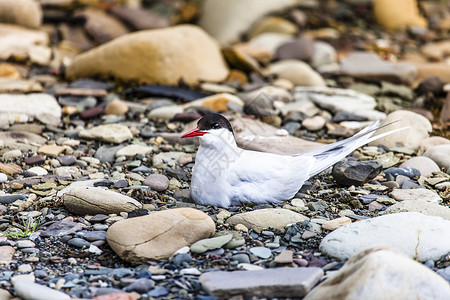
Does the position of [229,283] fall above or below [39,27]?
above

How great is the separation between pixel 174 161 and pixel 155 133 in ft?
2.71

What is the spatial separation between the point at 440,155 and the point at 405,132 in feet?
1.95

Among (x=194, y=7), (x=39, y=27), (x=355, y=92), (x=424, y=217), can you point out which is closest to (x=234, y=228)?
(x=424, y=217)

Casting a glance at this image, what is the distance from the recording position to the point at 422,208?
14.1 ft

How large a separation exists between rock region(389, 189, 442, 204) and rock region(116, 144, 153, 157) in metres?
2.37

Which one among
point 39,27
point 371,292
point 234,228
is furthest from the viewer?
point 39,27

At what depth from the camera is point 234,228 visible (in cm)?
410

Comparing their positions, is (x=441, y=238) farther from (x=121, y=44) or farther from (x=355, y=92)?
(x=121, y=44)

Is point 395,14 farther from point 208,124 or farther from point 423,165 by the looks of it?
point 208,124

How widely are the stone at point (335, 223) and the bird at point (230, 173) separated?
0.52 m

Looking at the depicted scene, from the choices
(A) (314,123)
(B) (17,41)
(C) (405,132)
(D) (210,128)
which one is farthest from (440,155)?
(B) (17,41)

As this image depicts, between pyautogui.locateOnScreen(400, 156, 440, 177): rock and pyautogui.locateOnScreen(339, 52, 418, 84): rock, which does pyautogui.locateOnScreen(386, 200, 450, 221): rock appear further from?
pyautogui.locateOnScreen(339, 52, 418, 84): rock

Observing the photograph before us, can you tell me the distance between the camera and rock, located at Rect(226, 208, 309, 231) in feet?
13.5

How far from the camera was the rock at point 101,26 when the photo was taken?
10.00m
